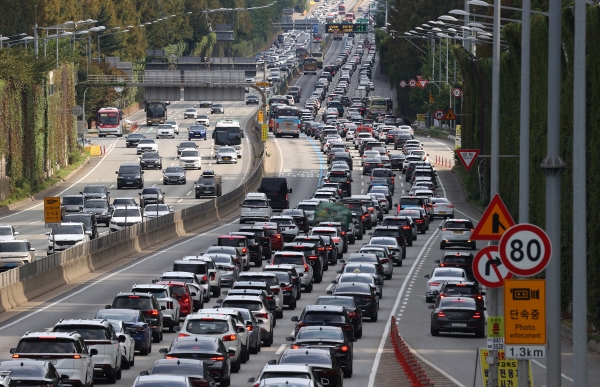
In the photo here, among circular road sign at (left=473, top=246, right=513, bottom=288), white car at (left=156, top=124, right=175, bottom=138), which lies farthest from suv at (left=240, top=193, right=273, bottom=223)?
circular road sign at (left=473, top=246, right=513, bottom=288)

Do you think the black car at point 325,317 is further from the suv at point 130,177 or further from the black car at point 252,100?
the black car at point 252,100

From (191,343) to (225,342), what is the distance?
2479 millimetres

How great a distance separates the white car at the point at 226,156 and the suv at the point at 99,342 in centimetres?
8100

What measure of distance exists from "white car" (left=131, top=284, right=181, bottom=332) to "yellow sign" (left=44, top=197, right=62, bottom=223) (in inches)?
499

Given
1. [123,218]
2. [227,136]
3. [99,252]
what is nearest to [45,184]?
[123,218]

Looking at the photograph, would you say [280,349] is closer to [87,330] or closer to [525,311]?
[87,330]

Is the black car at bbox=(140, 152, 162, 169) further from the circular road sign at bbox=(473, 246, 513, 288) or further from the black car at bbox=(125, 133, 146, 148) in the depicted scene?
the circular road sign at bbox=(473, 246, 513, 288)

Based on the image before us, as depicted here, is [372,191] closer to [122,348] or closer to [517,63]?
[517,63]

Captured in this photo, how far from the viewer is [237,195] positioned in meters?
85.4

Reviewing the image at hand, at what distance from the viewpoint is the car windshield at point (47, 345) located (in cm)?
2675

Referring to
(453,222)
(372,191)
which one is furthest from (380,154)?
(453,222)

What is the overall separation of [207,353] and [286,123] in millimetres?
109694

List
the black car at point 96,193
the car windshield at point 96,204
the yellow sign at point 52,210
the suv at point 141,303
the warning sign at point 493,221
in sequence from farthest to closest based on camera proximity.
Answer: the black car at point 96,193 < the car windshield at point 96,204 < the yellow sign at point 52,210 < the suv at point 141,303 < the warning sign at point 493,221

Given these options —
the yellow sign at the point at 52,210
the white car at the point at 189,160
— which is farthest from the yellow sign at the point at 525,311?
the white car at the point at 189,160
